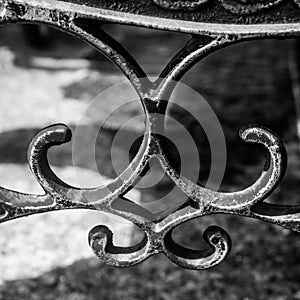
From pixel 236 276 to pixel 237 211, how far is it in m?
1.16

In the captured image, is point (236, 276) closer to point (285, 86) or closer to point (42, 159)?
point (42, 159)

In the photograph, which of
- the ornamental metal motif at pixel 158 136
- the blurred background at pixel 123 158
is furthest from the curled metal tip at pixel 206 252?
the blurred background at pixel 123 158

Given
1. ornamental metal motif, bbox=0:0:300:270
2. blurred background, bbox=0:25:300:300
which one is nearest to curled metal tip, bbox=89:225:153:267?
ornamental metal motif, bbox=0:0:300:270

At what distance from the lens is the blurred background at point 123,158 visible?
2.61 meters

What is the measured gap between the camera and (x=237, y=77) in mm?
4812

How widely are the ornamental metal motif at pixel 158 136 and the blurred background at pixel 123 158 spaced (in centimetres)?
102

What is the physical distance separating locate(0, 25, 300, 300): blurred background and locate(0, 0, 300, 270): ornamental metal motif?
3.36 ft

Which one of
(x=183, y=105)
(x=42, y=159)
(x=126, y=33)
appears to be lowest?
(x=42, y=159)

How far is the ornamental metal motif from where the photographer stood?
1338 millimetres

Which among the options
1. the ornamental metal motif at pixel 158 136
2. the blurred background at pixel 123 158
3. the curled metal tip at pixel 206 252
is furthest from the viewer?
the blurred background at pixel 123 158

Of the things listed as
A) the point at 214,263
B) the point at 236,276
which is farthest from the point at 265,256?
the point at 214,263

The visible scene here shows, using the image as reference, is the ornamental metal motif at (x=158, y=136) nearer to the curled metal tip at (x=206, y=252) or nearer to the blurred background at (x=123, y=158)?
the curled metal tip at (x=206, y=252)

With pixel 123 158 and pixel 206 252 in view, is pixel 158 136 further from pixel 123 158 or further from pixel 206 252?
pixel 123 158

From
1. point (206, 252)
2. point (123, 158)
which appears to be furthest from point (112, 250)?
point (123, 158)
